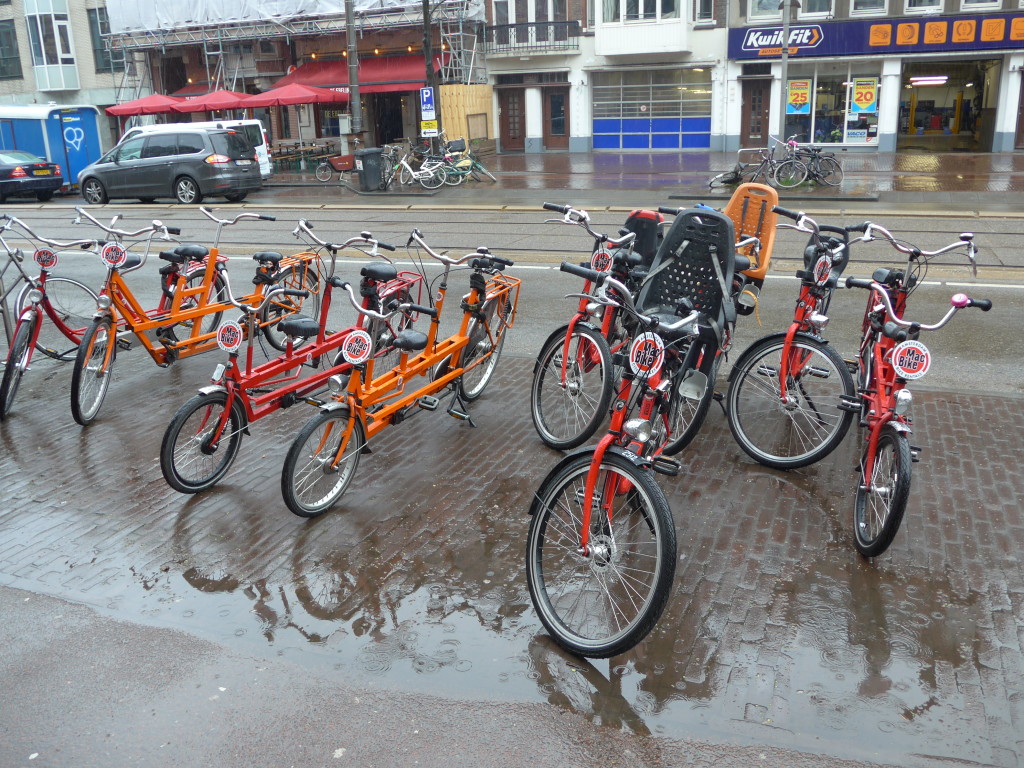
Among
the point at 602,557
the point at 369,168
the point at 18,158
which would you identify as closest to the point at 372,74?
the point at 369,168

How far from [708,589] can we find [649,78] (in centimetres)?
3233

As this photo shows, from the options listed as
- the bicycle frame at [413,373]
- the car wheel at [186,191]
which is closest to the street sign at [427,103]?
the car wheel at [186,191]

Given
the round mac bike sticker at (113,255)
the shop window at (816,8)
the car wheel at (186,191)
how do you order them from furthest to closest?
the shop window at (816,8)
the car wheel at (186,191)
the round mac bike sticker at (113,255)

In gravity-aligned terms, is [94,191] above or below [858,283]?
below

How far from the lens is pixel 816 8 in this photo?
30938 mm

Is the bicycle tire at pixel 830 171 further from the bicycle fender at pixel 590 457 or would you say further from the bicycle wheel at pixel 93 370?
the bicycle fender at pixel 590 457

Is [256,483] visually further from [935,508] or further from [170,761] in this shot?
[935,508]

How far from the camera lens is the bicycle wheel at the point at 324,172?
26688mm

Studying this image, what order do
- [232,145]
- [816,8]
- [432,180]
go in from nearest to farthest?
[232,145] → [432,180] → [816,8]

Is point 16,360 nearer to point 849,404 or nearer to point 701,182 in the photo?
point 849,404

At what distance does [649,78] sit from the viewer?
33.9m

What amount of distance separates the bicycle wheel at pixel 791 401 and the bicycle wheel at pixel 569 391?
0.86 meters

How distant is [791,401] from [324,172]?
23544 mm

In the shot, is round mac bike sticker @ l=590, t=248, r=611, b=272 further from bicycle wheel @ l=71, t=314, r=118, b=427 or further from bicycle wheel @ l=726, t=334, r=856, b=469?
bicycle wheel @ l=71, t=314, r=118, b=427
